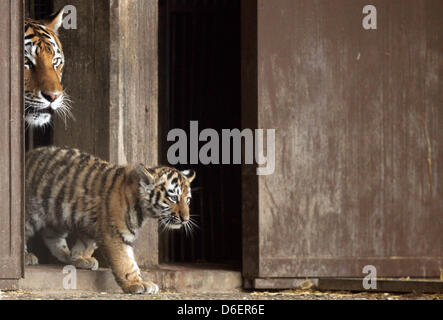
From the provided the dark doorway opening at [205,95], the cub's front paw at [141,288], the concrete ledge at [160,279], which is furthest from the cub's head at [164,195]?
the dark doorway opening at [205,95]

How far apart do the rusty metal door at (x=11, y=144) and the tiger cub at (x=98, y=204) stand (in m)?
0.53

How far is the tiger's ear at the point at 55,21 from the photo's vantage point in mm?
6984

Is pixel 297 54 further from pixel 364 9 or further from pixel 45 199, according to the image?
pixel 45 199

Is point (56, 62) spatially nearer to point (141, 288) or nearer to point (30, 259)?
point (30, 259)

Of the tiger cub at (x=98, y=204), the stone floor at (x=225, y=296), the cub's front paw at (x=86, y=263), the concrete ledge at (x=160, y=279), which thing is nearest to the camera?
the stone floor at (x=225, y=296)

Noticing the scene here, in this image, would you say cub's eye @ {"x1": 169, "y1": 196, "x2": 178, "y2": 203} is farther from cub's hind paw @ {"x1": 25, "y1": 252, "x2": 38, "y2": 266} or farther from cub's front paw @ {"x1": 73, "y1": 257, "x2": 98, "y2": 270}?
cub's hind paw @ {"x1": 25, "y1": 252, "x2": 38, "y2": 266}

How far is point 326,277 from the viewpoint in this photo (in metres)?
6.79

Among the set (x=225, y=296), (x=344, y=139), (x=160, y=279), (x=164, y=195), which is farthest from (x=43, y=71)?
(x=344, y=139)

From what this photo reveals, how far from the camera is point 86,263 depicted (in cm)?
663

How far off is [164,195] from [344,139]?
131 cm

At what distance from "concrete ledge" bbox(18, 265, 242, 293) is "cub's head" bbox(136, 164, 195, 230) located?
387 millimetres

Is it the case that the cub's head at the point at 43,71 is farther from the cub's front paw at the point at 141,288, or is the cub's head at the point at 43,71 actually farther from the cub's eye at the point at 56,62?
the cub's front paw at the point at 141,288

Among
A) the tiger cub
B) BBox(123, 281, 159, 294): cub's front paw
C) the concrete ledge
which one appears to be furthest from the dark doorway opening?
BBox(123, 281, 159, 294): cub's front paw
